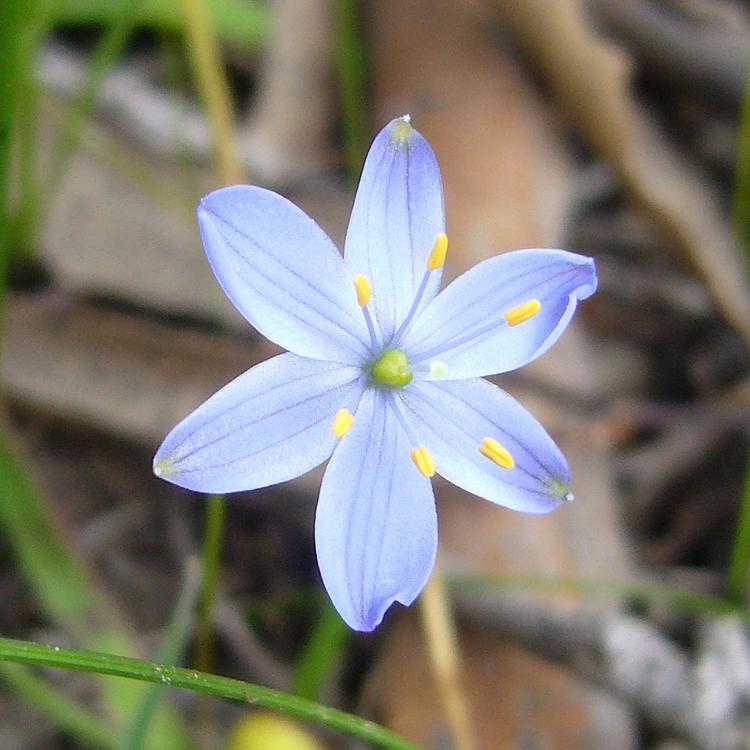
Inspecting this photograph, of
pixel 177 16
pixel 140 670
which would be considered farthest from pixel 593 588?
pixel 177 16

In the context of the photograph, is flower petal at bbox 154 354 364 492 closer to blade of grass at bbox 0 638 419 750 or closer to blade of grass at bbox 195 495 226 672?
blade of grass at bbox 0 638 419 750

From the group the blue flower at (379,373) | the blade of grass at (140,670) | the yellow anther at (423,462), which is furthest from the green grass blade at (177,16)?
the blade of grass at (140,670)

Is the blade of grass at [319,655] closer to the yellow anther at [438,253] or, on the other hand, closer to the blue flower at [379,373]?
the blue flower at [379,373]

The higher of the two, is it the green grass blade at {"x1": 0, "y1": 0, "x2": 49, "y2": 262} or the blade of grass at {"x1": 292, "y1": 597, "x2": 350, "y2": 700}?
the green grass blade at {"x1": 0, "y1": 0, "x2": 49, "y2": 262}

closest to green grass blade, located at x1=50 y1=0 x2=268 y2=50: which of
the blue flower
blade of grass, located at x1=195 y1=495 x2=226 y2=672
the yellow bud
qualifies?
blade of grass, located at x1=195 y1=495 x2=226 y2=672

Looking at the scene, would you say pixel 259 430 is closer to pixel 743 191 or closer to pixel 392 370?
pixel 392 370

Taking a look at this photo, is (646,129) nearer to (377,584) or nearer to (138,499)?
(138,499)
